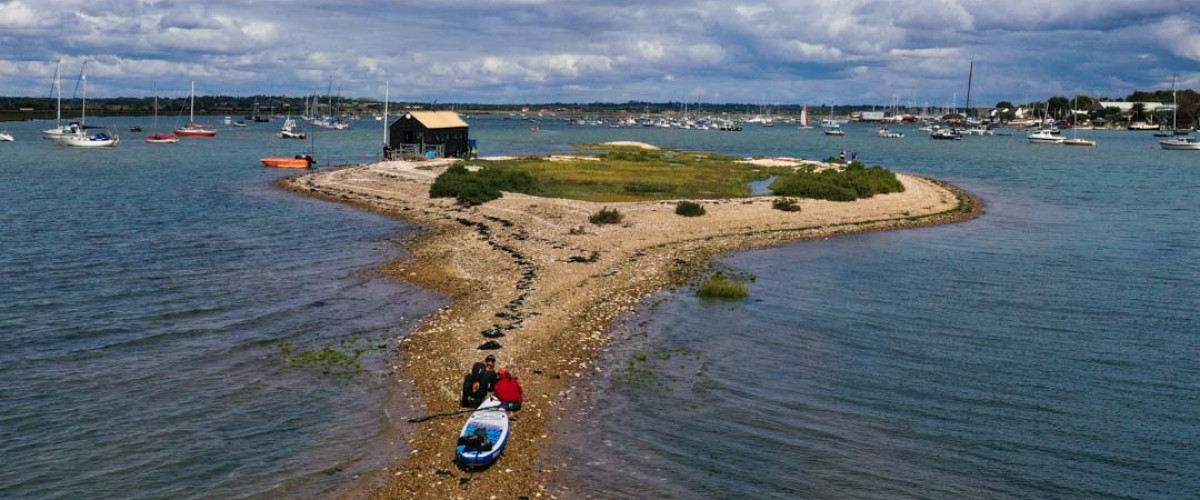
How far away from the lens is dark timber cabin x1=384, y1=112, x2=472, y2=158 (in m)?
86.8

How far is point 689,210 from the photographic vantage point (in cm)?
5269

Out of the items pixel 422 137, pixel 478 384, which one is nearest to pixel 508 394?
pixel 478 384

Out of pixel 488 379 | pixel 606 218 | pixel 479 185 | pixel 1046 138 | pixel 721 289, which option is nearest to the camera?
pixel 488 379

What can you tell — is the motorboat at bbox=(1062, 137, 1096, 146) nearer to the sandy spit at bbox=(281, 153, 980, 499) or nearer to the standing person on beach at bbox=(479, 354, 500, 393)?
the sandy spit at bbox=(281, 153, 980, 499)

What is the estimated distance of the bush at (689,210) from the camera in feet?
172

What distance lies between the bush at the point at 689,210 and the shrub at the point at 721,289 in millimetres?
18030

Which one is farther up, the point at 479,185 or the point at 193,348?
the point at 479,185

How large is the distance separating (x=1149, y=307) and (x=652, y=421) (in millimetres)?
21546

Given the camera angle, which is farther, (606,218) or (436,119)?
(436,119)

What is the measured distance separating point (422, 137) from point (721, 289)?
58422 mm

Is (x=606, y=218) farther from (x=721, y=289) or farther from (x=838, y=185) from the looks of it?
(x=838, y=185)

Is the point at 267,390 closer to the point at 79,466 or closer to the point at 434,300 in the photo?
the point at 79,466

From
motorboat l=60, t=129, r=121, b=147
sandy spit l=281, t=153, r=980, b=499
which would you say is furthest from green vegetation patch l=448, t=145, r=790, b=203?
motorboat l=60, t=129, r=121, b=147

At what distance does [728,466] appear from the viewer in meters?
18.5
